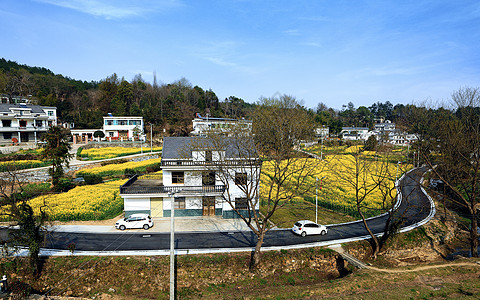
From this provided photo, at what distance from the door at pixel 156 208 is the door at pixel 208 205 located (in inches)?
188

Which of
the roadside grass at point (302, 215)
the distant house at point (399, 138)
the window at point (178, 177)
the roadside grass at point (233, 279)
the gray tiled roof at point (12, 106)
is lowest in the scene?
the roadside grass at point (233, 279)

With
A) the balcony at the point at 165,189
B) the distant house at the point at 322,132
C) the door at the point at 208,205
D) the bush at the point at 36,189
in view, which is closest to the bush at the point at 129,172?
the bush at the point at 36,189

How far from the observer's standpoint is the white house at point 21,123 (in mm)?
62062

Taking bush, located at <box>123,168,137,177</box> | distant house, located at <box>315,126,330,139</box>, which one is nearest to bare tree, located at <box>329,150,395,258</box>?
distant house, located at <box>315,126,330,139</box>

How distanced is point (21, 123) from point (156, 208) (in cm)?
5664

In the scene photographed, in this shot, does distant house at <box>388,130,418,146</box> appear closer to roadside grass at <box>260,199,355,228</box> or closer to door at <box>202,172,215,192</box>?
roadside grass at <box>260,199,355,228</box>

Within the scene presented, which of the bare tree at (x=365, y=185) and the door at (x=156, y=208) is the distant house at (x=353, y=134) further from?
the door at (x=156, y=208)

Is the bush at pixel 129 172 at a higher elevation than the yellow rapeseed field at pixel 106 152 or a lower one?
lower

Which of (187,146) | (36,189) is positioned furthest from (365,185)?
(36,189)

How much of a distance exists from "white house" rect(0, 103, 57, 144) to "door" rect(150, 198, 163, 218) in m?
45.2

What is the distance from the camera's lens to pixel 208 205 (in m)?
31.2

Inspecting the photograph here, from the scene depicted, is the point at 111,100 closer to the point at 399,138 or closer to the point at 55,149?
the point at 55,149

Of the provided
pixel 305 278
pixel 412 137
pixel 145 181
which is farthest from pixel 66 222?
pixel 412 137

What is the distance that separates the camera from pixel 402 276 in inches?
827
